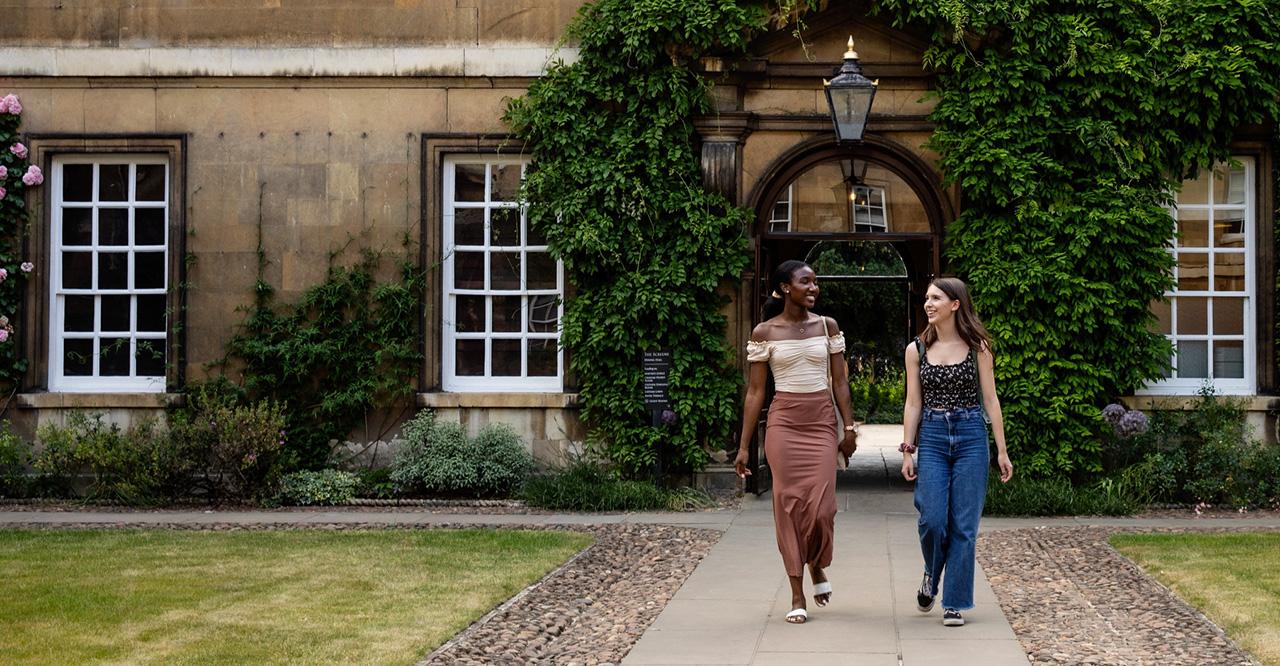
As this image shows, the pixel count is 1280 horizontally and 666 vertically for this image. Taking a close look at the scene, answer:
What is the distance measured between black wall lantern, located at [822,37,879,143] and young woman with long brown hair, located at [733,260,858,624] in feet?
15.4

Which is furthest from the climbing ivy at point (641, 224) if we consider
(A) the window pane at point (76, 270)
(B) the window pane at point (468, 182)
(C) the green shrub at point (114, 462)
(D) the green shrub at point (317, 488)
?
(A) the window pane at point (76, 270)

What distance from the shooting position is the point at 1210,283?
13.9 meters

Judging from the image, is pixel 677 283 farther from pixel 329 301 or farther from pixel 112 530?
pixel 112 530

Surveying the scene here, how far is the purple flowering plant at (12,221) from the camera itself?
13.9 meters

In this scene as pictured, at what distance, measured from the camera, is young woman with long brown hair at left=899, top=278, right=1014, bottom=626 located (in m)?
7.35

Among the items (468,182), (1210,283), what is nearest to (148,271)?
(468,182)

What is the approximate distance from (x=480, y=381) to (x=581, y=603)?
6.11 metres

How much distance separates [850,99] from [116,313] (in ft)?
25.0

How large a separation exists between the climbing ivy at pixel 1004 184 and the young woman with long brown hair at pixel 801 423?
5433 mm

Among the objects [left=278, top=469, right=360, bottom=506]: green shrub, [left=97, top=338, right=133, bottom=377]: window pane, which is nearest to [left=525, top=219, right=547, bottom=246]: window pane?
[left=278, top=469, right=360, bottom=506]: green shrub

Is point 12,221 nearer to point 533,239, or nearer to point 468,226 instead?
point 468,226

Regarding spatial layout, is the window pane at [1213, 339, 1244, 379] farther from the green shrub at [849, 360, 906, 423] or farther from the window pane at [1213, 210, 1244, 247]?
the green shrub at [849, 360, 906, 423]

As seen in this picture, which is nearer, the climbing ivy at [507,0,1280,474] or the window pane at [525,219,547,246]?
the climbing ivy at [507,0,1280,474]

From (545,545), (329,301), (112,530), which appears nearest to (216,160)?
(329,301)
